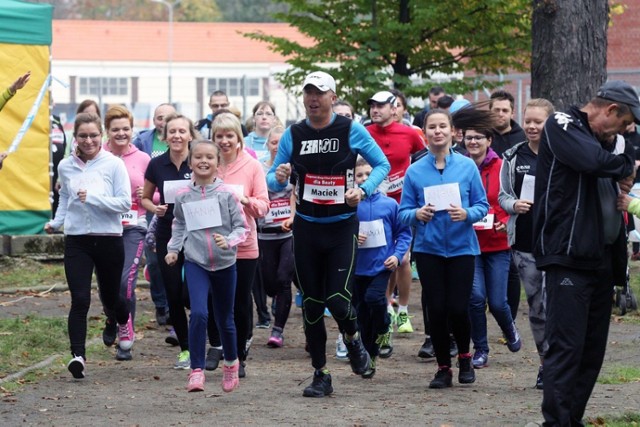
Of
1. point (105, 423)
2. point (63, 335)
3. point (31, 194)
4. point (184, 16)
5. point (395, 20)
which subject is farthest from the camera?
point (184, 16)

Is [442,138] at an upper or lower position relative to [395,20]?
lower

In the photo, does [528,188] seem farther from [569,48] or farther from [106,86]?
[106,86]

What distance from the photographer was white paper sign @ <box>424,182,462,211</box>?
30.3 ft

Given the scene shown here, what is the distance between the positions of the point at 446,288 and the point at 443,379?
0.65 meters

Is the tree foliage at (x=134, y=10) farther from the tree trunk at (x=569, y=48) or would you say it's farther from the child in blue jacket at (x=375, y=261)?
the child in blue jacket at (x=375, y=261)

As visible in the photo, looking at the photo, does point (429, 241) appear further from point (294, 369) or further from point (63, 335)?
point (63, 335)

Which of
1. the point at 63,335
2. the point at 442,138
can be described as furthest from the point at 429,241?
the point at 63,335

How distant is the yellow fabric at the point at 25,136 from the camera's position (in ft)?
57.9

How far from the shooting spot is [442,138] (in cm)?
938

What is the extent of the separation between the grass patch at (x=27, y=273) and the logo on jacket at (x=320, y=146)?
7.69 metres

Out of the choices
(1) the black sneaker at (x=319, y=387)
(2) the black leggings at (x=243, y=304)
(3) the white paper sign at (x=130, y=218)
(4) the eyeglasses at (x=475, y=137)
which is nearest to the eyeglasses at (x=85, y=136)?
(3) the white paper sign at (x=130, y=218)

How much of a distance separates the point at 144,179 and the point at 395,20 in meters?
11.4

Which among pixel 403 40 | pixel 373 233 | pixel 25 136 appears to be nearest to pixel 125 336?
pixel 373 233

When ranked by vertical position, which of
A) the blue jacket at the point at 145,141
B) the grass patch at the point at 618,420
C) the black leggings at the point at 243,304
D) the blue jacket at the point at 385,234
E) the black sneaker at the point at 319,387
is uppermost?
the blue jacket at the point at 145,141
